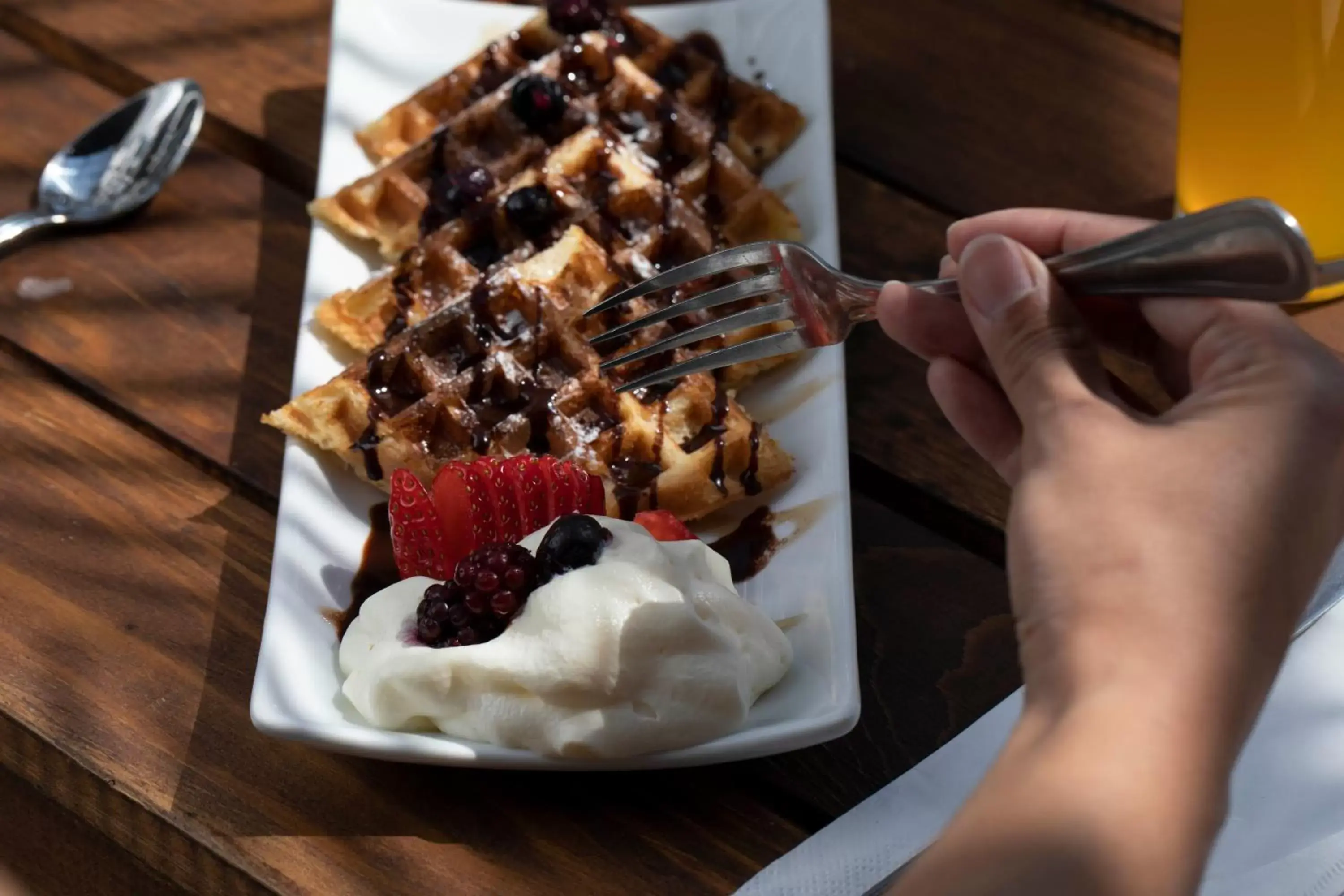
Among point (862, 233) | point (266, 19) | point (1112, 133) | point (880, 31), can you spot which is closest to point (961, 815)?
point (862, 233)

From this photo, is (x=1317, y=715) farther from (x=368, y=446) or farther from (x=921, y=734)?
(x=368, y=446)

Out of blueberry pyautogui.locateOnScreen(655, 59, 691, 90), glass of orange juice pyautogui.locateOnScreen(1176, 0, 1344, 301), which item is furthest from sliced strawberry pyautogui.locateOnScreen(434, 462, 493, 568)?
glass of orange juice pyautogui.locateOnScreen(1176, 0, 1344, 301)

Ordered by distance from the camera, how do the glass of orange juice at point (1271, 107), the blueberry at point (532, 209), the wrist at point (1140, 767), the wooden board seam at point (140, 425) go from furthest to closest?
the blueberry at point (532, 209) → the wooden board seam at point (140, 425) → the glass of orange juice at point (1271, 107) → the wrist at point (1140, 767)

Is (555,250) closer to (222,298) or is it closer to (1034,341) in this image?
(222,298)

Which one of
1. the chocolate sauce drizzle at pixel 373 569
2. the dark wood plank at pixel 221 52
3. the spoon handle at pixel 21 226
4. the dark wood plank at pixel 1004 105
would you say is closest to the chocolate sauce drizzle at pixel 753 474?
the chocolate sauce drizzle at pixel 373 569

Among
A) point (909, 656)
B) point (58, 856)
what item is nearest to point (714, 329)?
point (909, 656)

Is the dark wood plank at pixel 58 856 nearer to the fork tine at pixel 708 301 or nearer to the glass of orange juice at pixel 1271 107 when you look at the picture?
the fork tine at pixel 708 301
